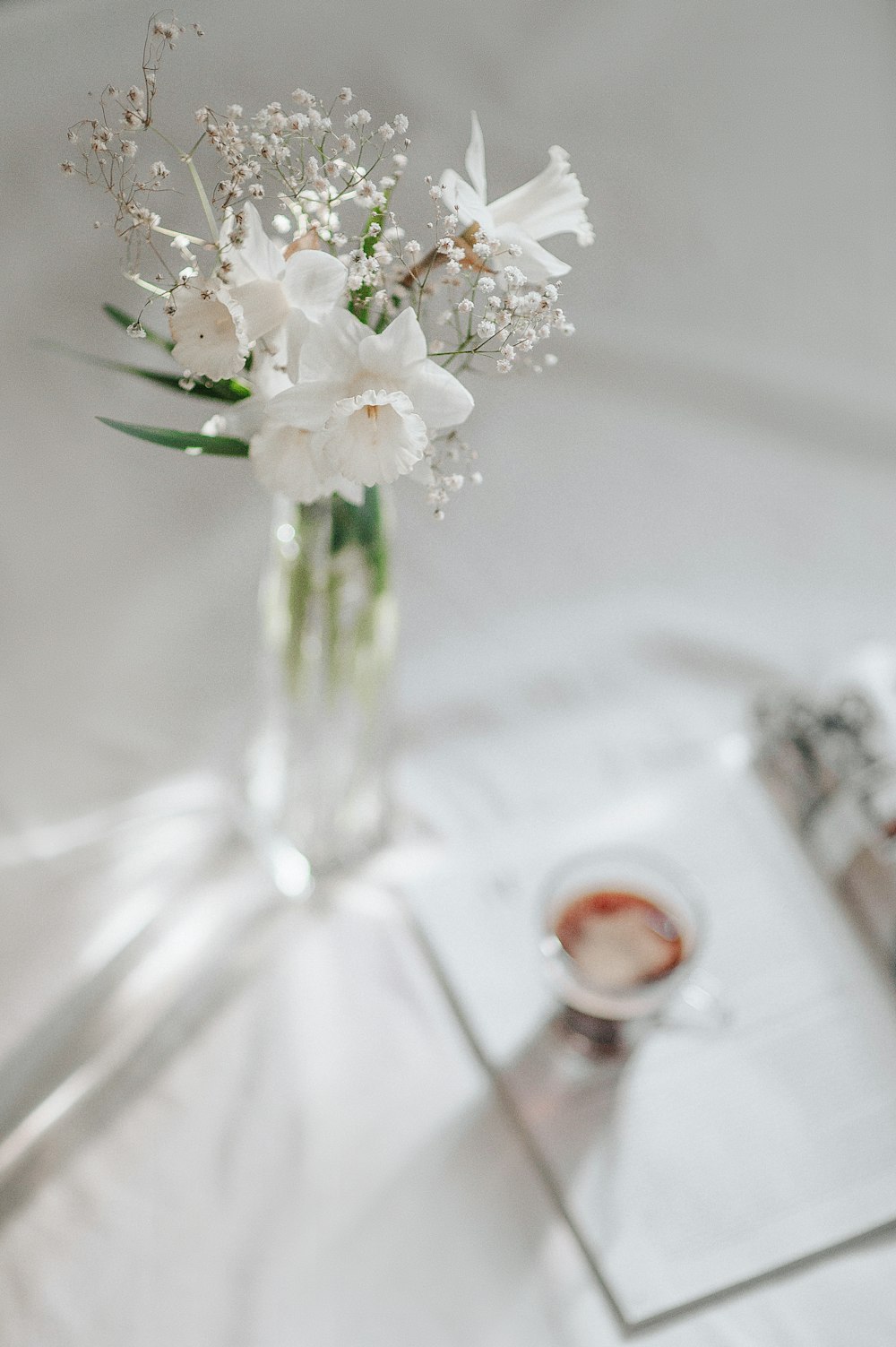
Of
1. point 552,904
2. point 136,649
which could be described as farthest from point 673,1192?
point 136,649

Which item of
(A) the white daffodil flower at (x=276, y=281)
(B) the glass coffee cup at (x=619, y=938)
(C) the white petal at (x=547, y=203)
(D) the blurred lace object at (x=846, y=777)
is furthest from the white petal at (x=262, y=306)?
(D) the blurred lace object at (x=846, y=777)

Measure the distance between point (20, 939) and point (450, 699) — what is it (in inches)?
14.7

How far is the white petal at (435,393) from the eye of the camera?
47 cm

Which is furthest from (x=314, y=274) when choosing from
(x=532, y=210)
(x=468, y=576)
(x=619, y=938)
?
(x=468, y=576)

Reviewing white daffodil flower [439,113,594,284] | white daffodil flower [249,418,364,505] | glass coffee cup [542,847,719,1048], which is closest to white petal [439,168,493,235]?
white daffodil flower [439,113,594,284]

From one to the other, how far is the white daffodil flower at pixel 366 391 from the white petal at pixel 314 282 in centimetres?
1

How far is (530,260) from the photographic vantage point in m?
0.48

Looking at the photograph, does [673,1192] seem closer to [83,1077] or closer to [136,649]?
[83,1077]

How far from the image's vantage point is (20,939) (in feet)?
2.58

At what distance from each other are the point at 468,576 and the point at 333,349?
1.95ft

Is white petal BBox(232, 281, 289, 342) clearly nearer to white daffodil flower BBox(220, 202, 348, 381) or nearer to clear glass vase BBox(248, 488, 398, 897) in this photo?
white daffodil flower BBox(220, 202, 348, 381)

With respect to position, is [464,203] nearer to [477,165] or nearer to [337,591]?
[477,165]

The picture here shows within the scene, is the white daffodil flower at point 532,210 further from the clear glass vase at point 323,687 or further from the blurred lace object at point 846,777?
the blurred lace object at point 846,777

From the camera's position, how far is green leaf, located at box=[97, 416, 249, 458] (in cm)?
53
